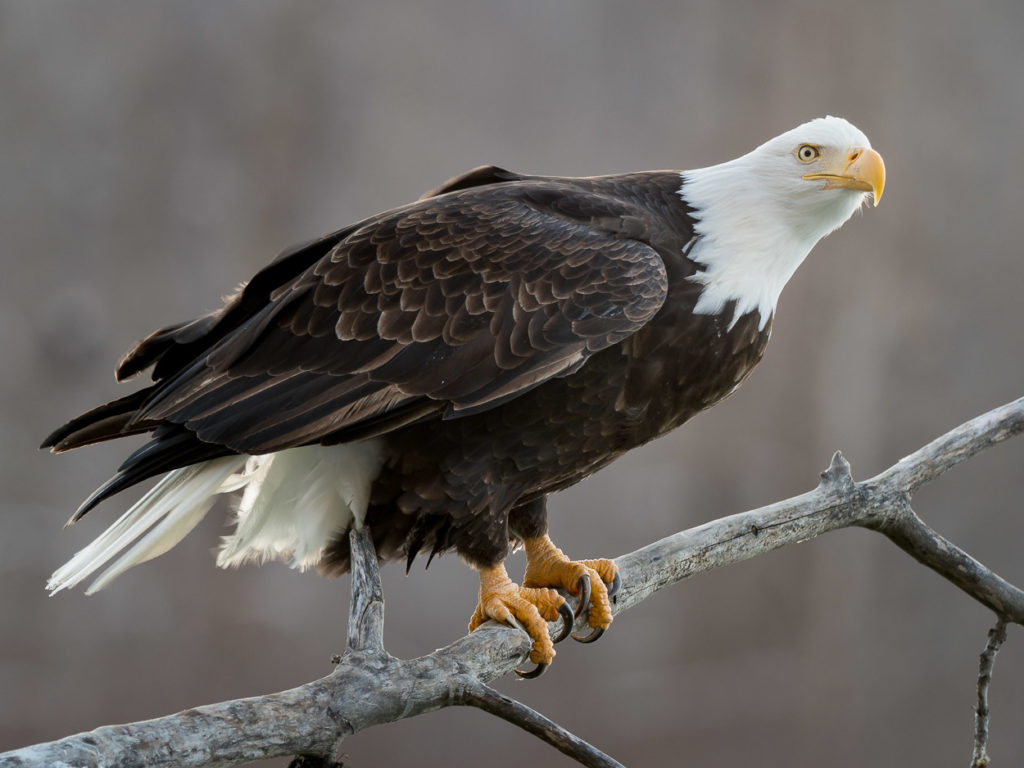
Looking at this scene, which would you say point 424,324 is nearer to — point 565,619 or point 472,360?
point 472,360

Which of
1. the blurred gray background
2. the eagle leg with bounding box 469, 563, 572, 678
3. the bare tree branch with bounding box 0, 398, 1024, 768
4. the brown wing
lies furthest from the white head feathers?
the blurred gray background

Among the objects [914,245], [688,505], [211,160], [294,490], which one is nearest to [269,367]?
[294,490]

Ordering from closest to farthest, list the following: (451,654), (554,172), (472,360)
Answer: (451,654) < (472,360) < (554,172)

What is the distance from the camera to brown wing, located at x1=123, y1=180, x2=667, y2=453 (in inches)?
80.7

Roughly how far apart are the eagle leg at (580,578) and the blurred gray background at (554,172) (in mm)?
2340

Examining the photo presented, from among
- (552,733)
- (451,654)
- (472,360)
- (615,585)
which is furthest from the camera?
(615,585)

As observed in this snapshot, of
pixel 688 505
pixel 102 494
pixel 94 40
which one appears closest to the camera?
pixel 102 494

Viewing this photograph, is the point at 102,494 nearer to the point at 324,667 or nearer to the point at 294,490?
the point at 294,490

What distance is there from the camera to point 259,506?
2.38m

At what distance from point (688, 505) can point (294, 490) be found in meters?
3.26

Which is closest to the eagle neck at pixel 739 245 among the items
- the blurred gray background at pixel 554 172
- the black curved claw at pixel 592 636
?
the black curved claw at pixel 592 636

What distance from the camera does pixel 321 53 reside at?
5.00 meters

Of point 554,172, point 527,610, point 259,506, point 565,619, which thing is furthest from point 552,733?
point 554,172

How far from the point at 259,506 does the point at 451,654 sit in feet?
2.31
